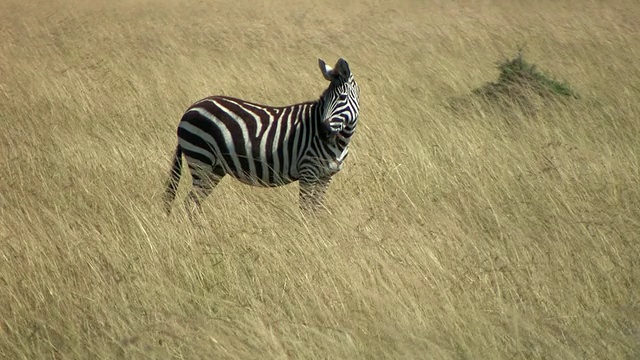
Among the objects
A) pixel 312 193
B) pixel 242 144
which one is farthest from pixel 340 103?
pixel 242 144

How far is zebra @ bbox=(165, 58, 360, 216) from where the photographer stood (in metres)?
5.57

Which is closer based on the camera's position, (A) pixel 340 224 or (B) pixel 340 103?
(A) pixel 340 224

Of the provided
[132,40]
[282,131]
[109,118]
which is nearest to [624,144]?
[282,131]

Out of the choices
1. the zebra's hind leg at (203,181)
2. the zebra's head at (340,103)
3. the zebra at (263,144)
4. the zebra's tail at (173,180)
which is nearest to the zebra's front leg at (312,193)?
the zebra at (263,144)

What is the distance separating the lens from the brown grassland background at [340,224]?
3568 millimetres

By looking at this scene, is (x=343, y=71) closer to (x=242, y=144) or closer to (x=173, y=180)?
(x=242, y=144)

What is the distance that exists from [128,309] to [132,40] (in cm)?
879

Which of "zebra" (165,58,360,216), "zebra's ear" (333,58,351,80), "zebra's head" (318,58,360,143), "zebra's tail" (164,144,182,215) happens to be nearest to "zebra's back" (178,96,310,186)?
"zebra" (165,58,360,216)

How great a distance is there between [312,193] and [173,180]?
3.15ft

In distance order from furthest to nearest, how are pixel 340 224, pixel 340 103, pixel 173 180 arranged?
pixel 173 180, pixel 340 103, pixel 340 224

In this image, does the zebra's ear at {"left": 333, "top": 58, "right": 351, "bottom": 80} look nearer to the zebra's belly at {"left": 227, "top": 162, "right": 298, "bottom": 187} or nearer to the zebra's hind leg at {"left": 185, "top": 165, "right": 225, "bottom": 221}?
the zebra's belly at {"left": 227, "top": 162, "right": 298, "bottom": 187}

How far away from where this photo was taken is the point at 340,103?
5.46m

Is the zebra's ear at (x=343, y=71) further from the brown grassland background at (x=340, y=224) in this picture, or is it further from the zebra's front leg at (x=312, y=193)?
the brown grassland background at (x=340, y=224)

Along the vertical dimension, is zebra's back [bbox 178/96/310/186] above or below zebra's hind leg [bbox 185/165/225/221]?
above
